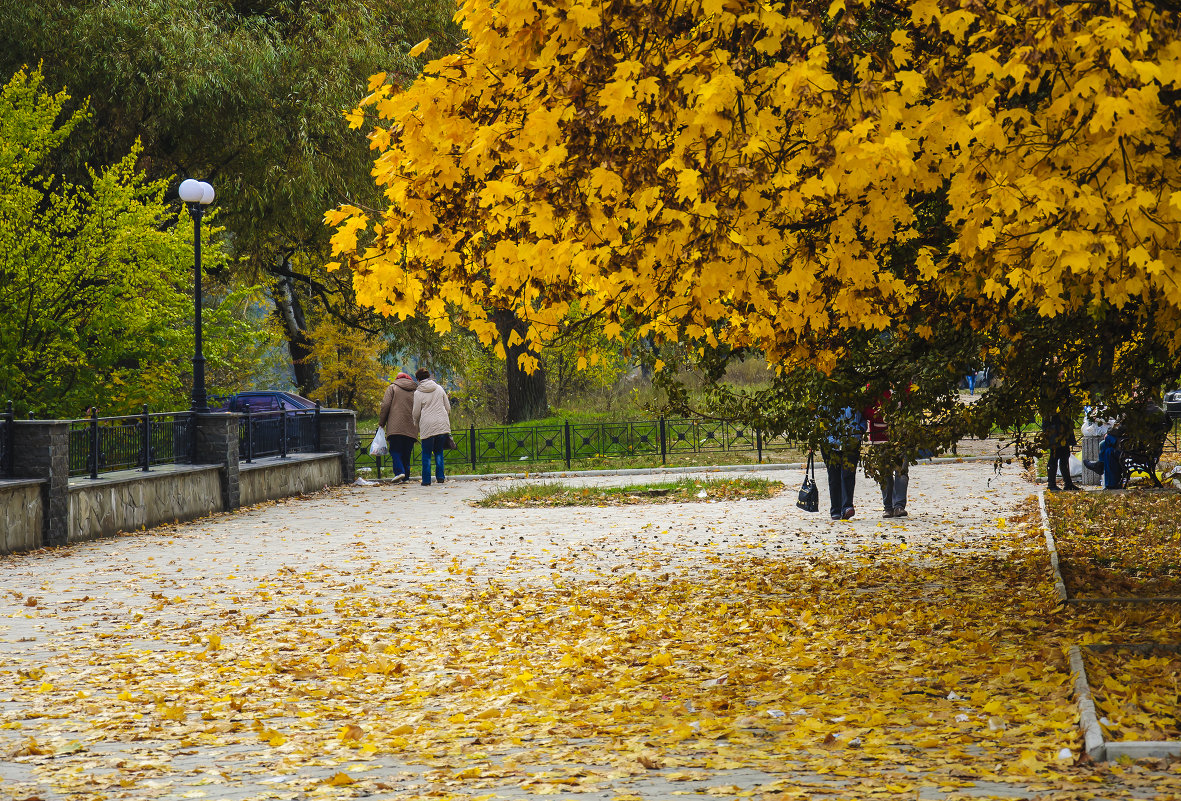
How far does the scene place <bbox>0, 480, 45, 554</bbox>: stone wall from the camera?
11.6m

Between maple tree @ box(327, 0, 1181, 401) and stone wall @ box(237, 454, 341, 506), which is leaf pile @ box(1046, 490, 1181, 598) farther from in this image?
stone wall @ box(237, 454, 341, 506)

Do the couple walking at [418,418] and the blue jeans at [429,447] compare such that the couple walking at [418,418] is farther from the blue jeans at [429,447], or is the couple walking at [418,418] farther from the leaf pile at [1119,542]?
the leaf pile at [1119,542]

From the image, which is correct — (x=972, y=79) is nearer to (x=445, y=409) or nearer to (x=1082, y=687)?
(x=1082, y=687)

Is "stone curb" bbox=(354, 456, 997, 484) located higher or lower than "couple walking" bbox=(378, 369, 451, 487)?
lower

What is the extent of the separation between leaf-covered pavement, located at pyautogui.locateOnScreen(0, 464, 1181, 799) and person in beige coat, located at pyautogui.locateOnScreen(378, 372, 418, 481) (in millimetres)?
8514

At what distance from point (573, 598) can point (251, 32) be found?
624 inches

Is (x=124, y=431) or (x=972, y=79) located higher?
(x=972, y=79)

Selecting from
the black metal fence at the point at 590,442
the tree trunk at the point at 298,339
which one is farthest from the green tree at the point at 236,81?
the tree trunk at the point at 298,339

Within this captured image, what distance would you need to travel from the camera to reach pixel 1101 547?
10.5 metres

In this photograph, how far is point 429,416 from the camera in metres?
20.3

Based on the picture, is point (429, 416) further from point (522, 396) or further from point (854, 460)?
point (854, 460)

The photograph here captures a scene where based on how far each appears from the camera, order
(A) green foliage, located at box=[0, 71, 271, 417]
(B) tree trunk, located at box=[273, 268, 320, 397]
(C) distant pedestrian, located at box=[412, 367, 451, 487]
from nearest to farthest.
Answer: (A) green foliage, located at box=[0, 71, 271, 417], (C) distant pedestrian, located at box=[412, 367, 451, 487], (B) tree trunk, located at box=[273, 268, 320, 397]

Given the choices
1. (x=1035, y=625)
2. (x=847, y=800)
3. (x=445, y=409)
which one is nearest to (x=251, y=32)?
(x=445, y=409)

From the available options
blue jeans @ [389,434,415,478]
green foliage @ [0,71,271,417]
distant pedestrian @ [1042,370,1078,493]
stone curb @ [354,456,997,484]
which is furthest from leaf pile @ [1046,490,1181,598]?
green foliage @ [0,71,271,417]
